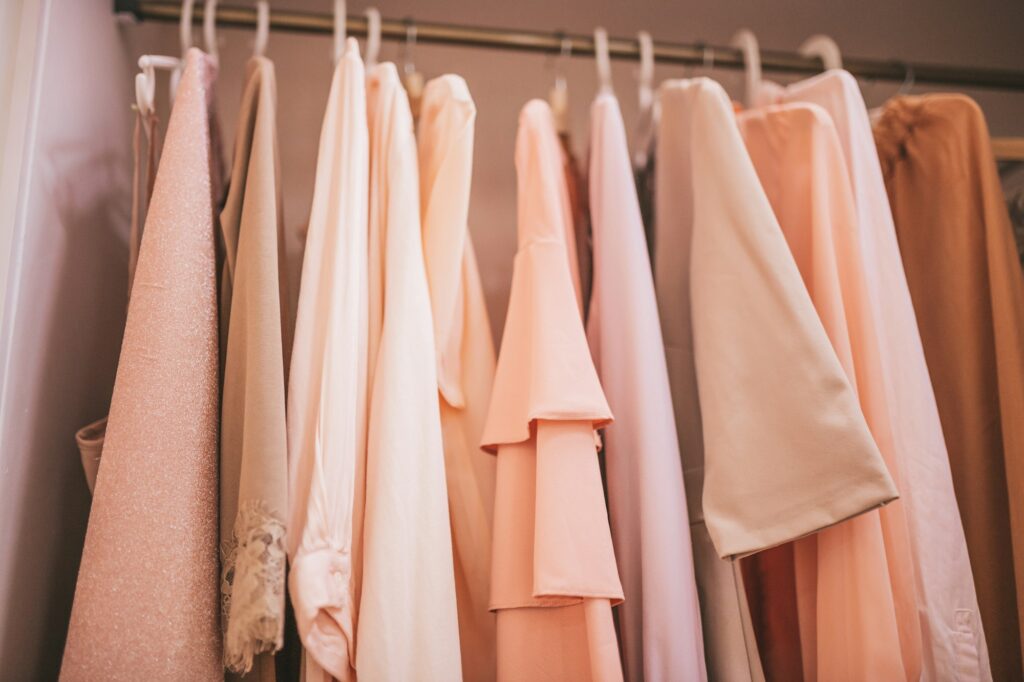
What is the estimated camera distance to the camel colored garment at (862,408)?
0.58 meters

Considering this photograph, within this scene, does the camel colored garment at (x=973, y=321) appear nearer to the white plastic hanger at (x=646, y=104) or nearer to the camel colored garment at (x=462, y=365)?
the white plastic hanger at (x=646, y=104)

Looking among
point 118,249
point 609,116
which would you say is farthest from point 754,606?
point 118,249

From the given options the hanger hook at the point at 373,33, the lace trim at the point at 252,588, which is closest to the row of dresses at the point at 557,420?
the lace trim at the point at 252,588

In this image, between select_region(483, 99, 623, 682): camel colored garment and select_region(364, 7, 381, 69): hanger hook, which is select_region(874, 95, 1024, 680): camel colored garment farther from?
select_region(364, 7, 381, 69): hanger hook

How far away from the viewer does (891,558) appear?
61cm

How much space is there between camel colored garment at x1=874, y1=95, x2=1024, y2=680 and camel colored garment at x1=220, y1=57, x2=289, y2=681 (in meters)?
0.58

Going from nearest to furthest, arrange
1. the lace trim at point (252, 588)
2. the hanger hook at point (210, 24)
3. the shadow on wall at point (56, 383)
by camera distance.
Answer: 1. the lace trim at point (252, 588)
2. the shadow on wall at point (56, 383)
3. the hanger hook at point (210, 24)

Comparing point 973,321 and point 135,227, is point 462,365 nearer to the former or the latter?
point 135,227

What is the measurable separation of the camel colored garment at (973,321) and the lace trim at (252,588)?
572mm

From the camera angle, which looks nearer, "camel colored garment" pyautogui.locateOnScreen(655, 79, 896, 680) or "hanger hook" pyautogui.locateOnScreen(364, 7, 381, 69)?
"camel colored garment" pyautogui.locateOnScreen(655, 79, 896, 680)

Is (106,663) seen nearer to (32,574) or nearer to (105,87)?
(32,574)

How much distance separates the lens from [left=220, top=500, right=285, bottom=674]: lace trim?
512 millimetres

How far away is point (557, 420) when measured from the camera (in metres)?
0.61

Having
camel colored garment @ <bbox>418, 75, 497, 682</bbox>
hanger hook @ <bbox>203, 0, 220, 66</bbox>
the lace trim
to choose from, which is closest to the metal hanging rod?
hanger hook @ <bbox>203, 0, 220, 66</bbox>
